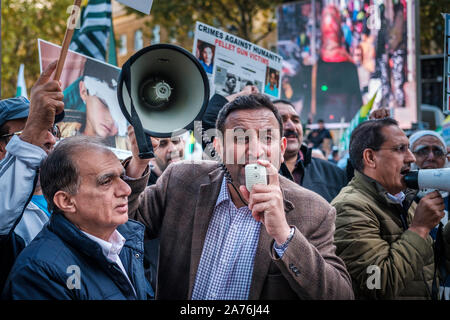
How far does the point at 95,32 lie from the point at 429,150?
125 inches

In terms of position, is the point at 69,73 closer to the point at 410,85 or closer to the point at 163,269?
the point at 163,269

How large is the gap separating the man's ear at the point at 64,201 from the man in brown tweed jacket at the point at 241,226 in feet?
1.12

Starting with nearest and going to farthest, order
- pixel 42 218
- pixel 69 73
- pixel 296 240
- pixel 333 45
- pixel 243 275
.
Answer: pixel 296 240, pixel 243 275, pixel 42 218, pixel 69 73, pixel 333 45

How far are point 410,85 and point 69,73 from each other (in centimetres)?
1154

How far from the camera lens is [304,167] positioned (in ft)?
12.3

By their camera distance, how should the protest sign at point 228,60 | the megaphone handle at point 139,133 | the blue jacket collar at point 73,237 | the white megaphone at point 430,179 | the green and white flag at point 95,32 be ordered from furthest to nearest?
the green and white flag at point 95,32
the protest sign at point 228,60
the white megaphone at point 430,179
the megaphone handle at point 139,133
the blue jacket collar at point 73,237

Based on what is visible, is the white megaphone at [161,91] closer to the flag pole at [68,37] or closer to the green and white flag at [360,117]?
the flag pole at [68,37]

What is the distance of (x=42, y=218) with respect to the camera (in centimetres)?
226

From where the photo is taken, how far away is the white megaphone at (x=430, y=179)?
7.02ft

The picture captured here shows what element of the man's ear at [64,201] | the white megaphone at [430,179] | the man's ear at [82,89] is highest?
the man's ear at [82,89]

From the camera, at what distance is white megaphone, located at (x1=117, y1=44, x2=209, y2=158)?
6.72 ft

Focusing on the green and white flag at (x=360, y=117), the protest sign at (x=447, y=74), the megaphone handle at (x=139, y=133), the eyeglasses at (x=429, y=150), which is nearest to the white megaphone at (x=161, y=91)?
the megaphone handle at (x=139, y=133)

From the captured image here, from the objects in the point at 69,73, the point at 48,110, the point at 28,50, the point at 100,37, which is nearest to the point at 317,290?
the point at 48,110

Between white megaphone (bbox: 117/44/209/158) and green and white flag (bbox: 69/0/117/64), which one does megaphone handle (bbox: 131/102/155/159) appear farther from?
green and white flag (bbox: 69/0/117/64)
